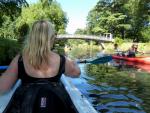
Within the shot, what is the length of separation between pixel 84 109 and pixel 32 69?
2151 mm

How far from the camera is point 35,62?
3.37m

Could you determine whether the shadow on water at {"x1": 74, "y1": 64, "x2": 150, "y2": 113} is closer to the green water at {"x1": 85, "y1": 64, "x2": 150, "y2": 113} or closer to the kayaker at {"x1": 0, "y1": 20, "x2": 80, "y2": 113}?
the green water at {"x1": 85, "y1": 64, "x2": 150, "y2": 113}

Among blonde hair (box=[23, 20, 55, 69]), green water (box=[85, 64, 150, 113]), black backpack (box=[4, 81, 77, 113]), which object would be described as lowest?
green water (box=[85, 64, 150, 113])

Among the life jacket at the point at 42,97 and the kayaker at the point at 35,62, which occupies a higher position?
the kayaker at the point at 35,62

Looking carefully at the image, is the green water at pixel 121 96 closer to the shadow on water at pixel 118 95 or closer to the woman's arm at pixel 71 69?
the shadow on water at pixel 118 95

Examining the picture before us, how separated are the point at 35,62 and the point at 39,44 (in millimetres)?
168

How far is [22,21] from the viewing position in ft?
220

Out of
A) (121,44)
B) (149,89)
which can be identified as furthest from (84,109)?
(121,44)

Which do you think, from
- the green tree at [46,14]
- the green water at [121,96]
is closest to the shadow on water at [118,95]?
the green water at [121,96]

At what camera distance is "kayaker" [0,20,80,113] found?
336 cm

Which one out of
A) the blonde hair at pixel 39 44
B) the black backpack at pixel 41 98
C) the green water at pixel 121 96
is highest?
the blonde hair at pixel 39 44

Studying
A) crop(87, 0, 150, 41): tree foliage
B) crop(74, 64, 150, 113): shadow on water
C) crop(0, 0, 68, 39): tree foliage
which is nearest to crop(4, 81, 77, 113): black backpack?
crop(74, 64, 150, 113): shadow on water

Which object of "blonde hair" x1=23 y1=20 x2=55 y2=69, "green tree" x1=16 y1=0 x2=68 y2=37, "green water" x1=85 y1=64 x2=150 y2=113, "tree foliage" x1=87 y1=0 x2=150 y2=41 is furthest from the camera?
"tree foliage" x1=87 y1=0 x2=150 y2=41

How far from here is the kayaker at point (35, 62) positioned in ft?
11.0
